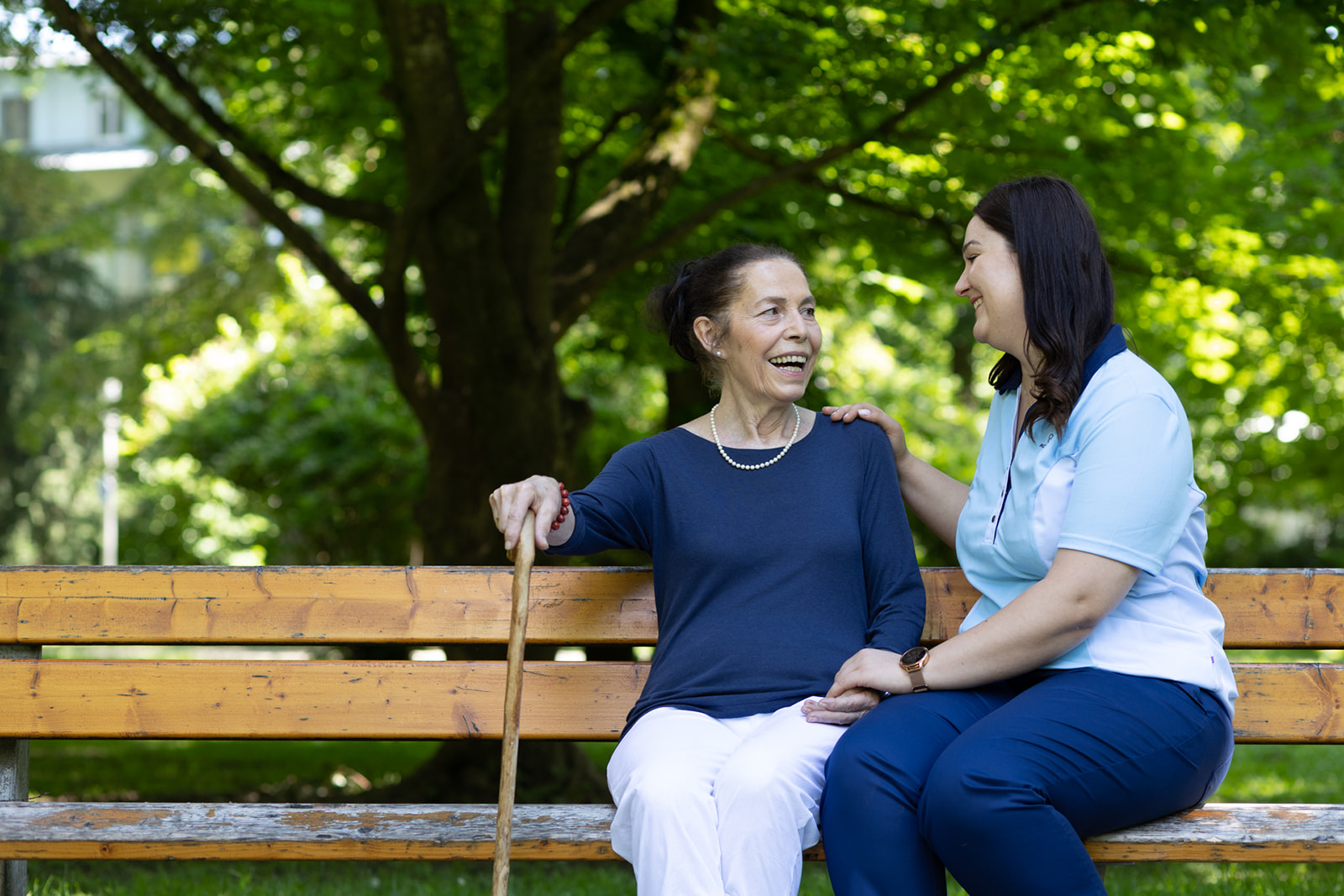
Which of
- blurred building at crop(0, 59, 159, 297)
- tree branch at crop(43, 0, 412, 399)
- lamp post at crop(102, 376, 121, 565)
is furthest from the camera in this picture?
blurred building at crop(0, 59, 159, 297)

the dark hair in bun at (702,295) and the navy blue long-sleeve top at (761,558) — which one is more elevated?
the dark hair in bun at (702,295)

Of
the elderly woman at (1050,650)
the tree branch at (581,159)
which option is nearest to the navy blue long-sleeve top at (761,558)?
the elderly woman at (1050,650)

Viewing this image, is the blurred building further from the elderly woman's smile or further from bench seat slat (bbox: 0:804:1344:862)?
the elderly woman's smile

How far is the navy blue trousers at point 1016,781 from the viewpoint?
2199mm

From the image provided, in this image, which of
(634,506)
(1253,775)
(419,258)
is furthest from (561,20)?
(1253,775)

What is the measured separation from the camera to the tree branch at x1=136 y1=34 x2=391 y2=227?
5391mm

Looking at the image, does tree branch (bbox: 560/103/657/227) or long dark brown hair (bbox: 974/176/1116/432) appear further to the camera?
tree branch (bbox: 560/103/657/227)

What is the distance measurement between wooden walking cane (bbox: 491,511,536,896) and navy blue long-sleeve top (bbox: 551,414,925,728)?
160 mm

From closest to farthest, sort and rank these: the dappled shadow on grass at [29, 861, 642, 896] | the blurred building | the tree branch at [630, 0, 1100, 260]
Answer: the dappled shadow on grass at [29, 861, 642, 896] < the tree branch at [630, 0, 1100, 260] < the blurred building

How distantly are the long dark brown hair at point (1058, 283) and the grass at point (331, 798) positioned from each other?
2.10m

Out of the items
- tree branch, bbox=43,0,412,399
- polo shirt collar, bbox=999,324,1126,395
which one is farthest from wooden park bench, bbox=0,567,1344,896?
tree branch, bbox=43,0,412,399

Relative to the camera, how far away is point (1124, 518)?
234 centimetres

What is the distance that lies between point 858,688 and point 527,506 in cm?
78

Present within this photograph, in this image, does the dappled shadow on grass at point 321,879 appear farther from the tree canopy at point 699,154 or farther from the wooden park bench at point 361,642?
the tree canopy at point 699,154
